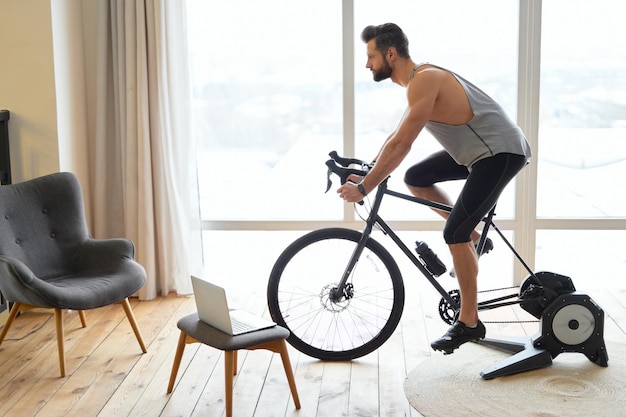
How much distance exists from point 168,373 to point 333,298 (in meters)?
0.78

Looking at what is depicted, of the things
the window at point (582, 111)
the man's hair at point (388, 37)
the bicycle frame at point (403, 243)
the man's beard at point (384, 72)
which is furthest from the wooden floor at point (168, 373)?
the man's hair at point (388, 37)

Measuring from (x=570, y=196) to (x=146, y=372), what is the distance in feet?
8.48

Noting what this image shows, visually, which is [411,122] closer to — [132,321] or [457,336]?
[457,336]

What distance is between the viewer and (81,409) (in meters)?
3.25

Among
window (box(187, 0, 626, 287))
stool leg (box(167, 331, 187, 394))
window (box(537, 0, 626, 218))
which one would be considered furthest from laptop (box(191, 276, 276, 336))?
window (box(537, 0, 626, 218))

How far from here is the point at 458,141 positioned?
3.35 metres

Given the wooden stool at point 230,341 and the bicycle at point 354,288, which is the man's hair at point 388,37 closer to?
the bicycle at point 354,288

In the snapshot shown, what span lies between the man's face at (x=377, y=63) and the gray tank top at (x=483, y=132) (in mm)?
263

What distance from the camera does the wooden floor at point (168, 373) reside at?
3.26 meters

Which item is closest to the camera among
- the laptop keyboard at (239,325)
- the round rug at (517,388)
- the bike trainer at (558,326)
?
the round rug at (517,388)

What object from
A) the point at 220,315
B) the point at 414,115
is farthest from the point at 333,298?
the point at 414,115

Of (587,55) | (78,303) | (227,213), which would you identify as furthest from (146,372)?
(587,55)

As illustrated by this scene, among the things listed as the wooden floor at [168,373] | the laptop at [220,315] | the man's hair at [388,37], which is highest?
the man's hair at [388,37]

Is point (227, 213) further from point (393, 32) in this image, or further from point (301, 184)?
point (393, 32)
